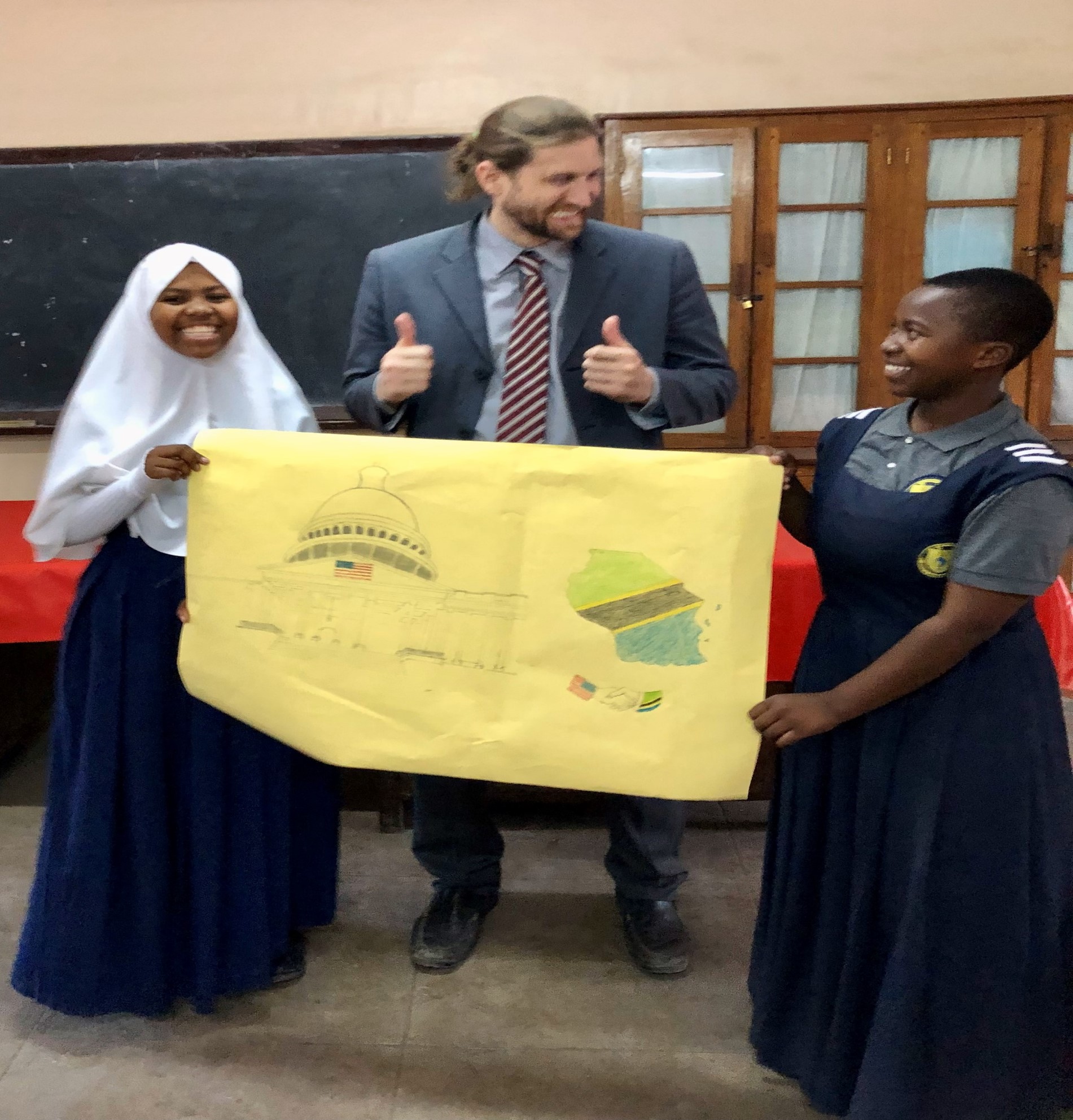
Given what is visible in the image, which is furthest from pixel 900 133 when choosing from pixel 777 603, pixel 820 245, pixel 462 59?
pixel 777 603

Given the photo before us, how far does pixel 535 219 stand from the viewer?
1326 mm

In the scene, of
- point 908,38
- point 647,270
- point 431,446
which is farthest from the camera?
point 908,38

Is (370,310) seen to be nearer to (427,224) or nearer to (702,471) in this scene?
(702,471)

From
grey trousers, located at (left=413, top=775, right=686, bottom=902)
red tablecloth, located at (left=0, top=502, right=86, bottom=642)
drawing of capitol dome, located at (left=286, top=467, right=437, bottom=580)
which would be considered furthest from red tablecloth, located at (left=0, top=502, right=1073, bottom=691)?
drawing of capitol dome, located at (left=286, top=467, right=437, bottom=580)

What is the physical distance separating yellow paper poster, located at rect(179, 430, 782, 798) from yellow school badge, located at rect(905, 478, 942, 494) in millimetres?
156

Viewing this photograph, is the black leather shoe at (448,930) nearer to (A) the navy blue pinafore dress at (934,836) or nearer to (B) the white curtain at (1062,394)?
(A) the navy blue pinafore dress at (934,836)

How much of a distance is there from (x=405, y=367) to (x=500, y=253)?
0.30 meters

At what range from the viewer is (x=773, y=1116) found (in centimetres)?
133

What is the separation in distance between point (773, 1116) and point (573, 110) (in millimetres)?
1531

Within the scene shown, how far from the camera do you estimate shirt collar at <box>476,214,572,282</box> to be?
1.42 m

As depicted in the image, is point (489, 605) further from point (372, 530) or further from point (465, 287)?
point (465, 287)

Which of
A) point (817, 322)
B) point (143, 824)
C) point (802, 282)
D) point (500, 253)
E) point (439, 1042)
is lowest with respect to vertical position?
point (439, 1042)

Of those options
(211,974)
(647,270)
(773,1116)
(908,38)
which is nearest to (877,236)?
(908,38)

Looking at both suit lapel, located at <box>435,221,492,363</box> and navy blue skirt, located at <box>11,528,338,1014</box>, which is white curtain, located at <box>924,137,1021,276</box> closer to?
suit lapel, located at <box>435,221,492,363</box>
